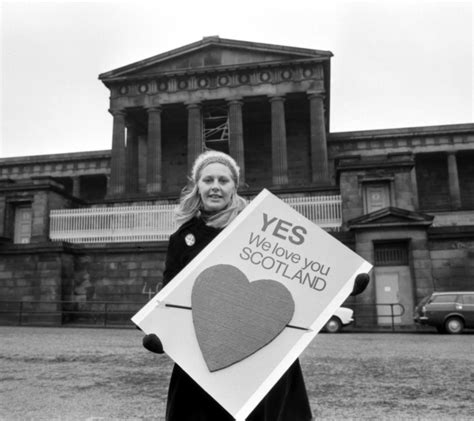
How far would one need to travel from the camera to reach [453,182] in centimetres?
4116

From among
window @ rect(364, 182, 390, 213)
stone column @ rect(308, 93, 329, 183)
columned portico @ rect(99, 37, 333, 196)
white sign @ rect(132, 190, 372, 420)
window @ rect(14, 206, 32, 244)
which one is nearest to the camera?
white sign @ rect(132, 190, 372, 420)

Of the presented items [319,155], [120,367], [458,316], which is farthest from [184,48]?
[120,367]

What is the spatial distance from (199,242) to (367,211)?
1881 cm

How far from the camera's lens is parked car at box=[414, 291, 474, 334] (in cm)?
1634

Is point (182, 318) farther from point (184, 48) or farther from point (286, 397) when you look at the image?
point (184, 48)

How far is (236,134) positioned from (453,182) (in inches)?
694

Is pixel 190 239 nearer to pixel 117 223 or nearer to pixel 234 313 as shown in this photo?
pixel 234 313

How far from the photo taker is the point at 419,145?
43344 millimetres

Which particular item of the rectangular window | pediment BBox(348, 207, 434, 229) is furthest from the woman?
the rectangular window

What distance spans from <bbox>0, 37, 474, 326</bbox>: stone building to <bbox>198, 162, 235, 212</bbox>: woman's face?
6618mm

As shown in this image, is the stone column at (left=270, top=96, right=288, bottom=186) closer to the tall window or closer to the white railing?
the tall window

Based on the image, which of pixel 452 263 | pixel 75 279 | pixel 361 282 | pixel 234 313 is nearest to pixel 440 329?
pixel 452 263

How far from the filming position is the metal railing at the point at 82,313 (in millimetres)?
18413

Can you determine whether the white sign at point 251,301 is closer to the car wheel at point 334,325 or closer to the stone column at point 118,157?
the car wheel at point 334,325
